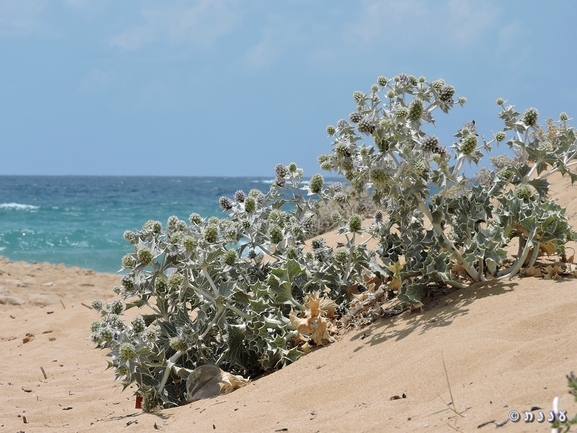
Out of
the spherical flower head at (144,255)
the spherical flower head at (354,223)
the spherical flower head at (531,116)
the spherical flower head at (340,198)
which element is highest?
the spherical flower head at (531,116)

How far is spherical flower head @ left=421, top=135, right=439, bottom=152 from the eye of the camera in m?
3.38

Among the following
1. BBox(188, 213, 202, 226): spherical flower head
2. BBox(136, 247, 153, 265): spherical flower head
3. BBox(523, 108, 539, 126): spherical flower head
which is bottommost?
BBox(136, 247, 153, 265): spherical flower head

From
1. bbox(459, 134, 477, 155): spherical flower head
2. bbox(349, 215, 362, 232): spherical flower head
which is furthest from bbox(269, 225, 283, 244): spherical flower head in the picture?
bbox(459, 134, 477, 155): spherical flower head

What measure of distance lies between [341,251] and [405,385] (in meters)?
1.31

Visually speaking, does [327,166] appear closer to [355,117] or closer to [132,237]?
[355,117]

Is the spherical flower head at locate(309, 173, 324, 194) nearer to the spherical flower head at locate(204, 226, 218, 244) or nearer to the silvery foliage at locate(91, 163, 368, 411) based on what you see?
the silvery foliage at locate(91, 163, 368, 411)

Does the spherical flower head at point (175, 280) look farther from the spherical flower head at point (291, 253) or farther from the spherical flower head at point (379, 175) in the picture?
the spherical flower head at point (379, 175)

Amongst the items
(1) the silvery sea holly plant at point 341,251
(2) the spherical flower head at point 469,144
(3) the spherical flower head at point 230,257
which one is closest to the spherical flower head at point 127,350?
(1) the silvery sea holly plant at point 341,251

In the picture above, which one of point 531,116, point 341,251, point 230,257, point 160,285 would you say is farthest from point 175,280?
point 531,116

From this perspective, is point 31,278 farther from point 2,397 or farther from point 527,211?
point 527,211

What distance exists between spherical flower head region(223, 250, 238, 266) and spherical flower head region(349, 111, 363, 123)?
1088mm

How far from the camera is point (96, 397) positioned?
461 centimetres

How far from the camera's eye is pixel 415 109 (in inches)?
134

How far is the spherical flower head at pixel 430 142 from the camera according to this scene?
3377 millimetres
